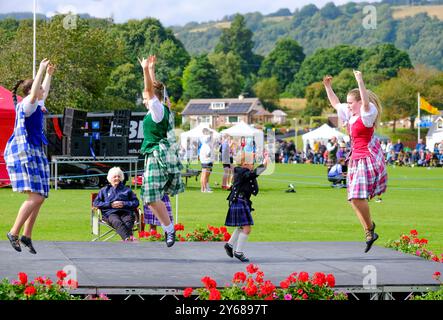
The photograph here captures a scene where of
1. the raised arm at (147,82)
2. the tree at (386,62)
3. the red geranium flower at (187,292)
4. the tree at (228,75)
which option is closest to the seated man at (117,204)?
the raised arm at (147,82)

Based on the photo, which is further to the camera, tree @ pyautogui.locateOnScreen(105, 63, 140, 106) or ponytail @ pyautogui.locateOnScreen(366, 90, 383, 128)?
tree @ pyautogui.locateOnScreen(105, 63, 140, 106)

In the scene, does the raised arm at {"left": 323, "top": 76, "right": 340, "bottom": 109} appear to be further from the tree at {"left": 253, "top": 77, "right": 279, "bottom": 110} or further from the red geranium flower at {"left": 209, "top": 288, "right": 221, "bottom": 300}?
the tree at {"left": 253, "top": 77, "right": 279, "bottom": 110}

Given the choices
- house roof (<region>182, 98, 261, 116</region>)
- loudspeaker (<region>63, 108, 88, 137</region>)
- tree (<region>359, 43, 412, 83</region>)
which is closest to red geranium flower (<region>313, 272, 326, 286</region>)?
loudspeaker (<region>63, 108, 88, 137</region>)

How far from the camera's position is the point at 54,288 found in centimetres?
846

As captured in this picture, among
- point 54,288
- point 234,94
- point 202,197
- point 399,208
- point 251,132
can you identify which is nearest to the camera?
point 54,288

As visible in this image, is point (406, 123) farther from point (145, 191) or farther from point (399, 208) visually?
point (145, 191)

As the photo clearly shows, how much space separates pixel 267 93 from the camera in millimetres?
183000

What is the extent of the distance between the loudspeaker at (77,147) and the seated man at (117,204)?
15008mm

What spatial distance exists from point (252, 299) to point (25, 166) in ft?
10.9

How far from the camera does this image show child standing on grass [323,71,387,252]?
1151 cm

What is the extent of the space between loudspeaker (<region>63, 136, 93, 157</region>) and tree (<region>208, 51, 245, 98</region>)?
147 meters

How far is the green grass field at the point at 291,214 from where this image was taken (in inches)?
715

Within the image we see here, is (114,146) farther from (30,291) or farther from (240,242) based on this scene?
(30,291)
